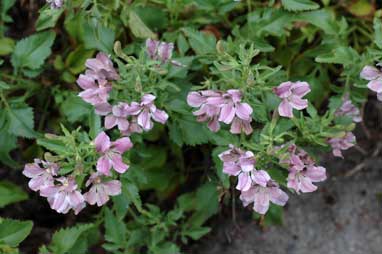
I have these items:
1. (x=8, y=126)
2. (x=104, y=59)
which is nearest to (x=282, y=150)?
(x=104, y=59)

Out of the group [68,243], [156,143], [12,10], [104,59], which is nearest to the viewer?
[104,59]

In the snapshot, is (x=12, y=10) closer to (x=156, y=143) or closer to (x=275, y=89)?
(x=156, y=143)

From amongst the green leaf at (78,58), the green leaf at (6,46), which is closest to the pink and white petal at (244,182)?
the green leaf at (78,58)

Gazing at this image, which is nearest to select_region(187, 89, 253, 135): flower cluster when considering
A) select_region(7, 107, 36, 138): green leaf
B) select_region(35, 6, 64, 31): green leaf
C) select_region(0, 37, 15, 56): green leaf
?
select_region(35, 6, 64, 31): green leaf

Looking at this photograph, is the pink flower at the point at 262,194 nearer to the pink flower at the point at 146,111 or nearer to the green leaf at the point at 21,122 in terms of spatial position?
the pink flower at the point at 146,111

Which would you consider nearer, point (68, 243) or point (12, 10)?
point (68, 243)
